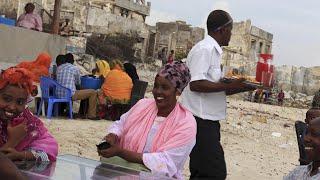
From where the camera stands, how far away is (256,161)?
29.0ft

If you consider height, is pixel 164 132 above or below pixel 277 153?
above

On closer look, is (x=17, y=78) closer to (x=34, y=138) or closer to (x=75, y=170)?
(x=34, y=138)

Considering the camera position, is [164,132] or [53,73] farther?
[53,73]

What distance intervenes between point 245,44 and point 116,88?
3345 cm

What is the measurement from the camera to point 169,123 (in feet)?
10.9

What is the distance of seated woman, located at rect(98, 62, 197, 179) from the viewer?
319 centimetres

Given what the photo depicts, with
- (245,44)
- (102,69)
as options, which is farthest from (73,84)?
(245,44)

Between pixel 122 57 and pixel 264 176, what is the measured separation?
73.9 ft

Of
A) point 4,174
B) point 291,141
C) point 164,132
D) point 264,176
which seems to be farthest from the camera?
point 291,141

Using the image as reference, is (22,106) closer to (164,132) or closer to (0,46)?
(164,132)

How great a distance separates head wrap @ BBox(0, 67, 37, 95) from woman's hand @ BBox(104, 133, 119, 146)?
64 cm

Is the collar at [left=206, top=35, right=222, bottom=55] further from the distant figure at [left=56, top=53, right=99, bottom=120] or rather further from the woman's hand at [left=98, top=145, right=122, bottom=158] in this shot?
the distant figure at [left=56, top=53, right=99, bottom=120]

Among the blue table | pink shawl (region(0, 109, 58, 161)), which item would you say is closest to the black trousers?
the blue table

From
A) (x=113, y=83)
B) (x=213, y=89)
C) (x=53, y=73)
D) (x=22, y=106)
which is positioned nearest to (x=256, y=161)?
(x=113, y=83)
